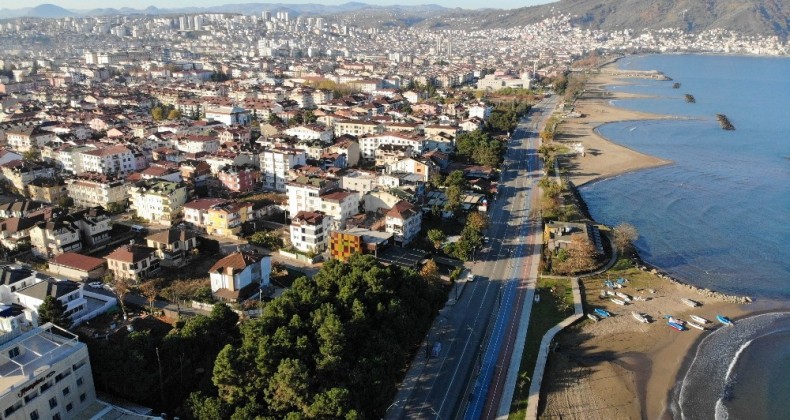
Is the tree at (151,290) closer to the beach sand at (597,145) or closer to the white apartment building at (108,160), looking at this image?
the white apartment building at (108,160)

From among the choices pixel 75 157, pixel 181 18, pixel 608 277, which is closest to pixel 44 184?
pixel 75 157

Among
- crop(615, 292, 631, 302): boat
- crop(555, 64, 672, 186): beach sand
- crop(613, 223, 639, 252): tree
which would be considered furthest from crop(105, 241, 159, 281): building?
crop(555, 64, 672, 186): beach sand

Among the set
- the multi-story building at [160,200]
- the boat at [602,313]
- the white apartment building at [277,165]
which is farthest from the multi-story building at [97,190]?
the boat at [602,313]

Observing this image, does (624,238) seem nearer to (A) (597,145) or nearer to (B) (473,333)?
(B) (473,333)

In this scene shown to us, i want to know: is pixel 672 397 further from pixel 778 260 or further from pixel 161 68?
pixel 161 68

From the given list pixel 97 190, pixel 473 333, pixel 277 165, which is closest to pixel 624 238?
pixel 473 333

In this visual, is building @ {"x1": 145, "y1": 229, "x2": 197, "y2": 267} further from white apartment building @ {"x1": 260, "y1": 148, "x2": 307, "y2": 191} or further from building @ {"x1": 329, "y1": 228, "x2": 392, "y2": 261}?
white apartment building @ {"x1": 260, "y1": 148, "x2": 307, "y2": 191}
